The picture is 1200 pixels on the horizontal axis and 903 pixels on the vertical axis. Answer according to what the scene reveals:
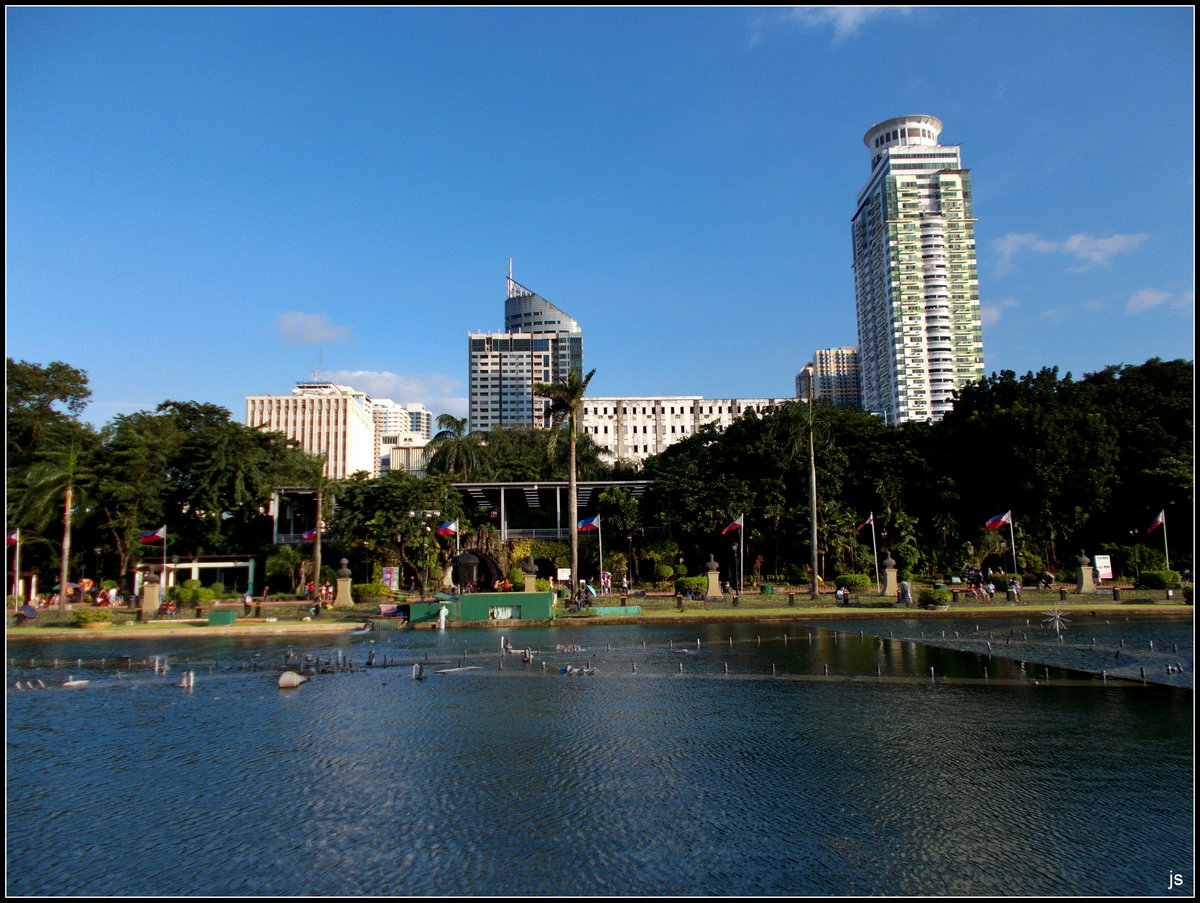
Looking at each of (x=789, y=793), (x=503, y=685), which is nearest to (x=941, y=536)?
(x=503, y=685)

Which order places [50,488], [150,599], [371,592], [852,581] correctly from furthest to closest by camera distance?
[371,592]
[852,581]
[50,488]
[150,599]

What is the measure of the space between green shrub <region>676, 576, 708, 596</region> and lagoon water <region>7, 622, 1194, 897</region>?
62.1 ft

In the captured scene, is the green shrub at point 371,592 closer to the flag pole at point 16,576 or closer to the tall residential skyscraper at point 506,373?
the flag pole at point 16,576

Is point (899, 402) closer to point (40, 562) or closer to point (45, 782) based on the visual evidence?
point (40, 562)

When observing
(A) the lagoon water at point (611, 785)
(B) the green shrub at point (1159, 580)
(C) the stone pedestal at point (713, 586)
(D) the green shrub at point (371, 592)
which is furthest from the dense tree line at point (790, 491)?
(A) the lagoon water at point (611, 785)

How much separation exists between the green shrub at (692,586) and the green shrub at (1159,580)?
20.3 metres

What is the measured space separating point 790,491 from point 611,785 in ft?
132

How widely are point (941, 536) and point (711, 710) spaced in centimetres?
3718

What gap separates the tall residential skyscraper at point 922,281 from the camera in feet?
479

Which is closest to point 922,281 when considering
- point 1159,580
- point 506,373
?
point 506,373

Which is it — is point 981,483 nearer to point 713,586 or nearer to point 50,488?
point 713,586

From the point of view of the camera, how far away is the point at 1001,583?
39281 mm

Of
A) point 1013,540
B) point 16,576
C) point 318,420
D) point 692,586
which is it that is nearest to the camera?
point 692,586

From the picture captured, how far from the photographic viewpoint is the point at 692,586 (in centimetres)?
3947
